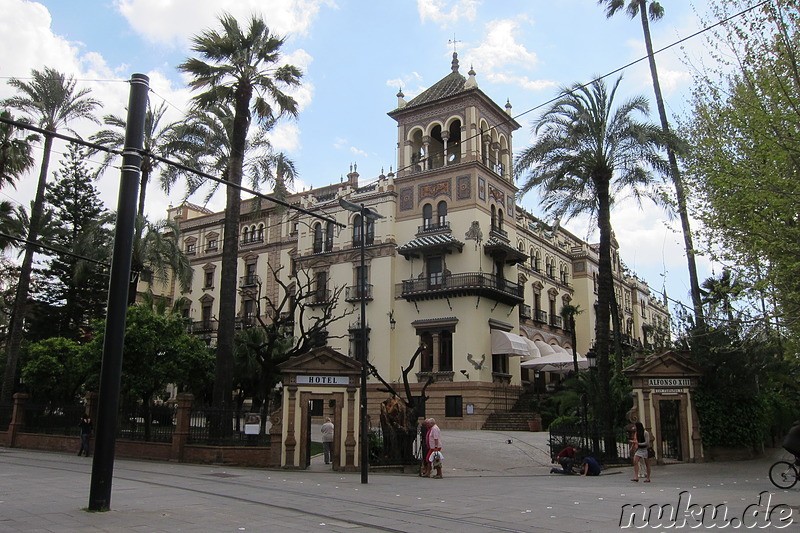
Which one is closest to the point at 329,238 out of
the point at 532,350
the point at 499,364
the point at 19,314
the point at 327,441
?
the point at 499,364

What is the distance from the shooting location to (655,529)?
872cm

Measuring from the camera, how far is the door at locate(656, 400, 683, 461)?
21766 mm

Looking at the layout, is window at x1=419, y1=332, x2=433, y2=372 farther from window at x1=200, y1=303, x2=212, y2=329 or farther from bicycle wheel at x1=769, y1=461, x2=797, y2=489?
bicycle wheel at x1=769, y1=461, x2=797, y2=489

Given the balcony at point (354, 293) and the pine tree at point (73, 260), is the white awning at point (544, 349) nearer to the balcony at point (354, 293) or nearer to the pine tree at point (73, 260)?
the balcony at point (354, 293)

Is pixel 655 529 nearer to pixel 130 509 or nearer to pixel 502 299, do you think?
→ pixel 130 509

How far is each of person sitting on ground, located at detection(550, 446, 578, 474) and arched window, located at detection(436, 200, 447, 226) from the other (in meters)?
21.8

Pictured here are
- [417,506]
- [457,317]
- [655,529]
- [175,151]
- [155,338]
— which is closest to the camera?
[655,529]

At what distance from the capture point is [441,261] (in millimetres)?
39438

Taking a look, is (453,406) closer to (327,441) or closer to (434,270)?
(434,270)

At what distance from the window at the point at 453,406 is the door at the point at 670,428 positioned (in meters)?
15.2

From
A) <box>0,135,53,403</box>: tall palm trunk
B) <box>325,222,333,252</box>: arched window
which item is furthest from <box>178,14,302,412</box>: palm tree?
<box>325,222,333,252</box>: arched window

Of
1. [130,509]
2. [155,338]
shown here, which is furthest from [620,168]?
[130,509]

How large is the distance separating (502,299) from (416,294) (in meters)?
5.15

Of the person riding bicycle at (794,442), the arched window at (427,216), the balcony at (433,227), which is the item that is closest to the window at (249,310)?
the balcony at (433,227)
